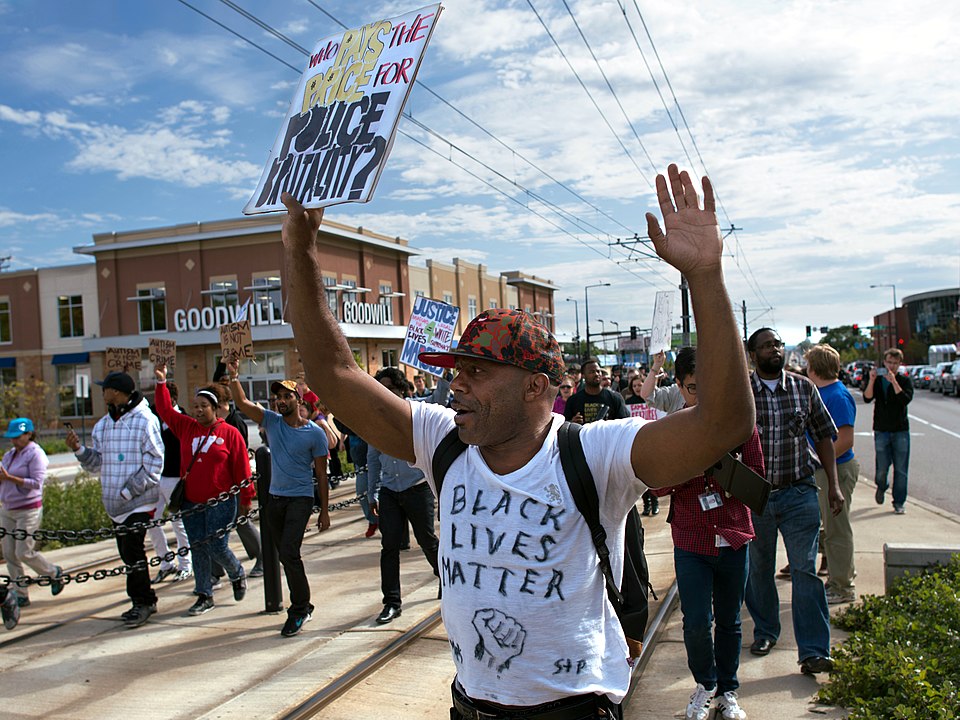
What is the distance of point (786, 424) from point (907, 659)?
1.46 metres

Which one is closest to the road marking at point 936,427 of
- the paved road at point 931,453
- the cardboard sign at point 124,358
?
the paved road at point 931,453

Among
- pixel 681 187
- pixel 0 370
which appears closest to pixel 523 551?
pixel 681 187

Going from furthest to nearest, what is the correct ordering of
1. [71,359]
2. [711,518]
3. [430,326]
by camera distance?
[71,359]
[430,326]
[711,518]

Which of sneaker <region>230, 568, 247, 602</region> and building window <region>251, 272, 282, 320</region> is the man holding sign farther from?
building window <region>251, 272, 282, 320</region>

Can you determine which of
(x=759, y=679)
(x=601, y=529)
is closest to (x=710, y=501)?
(x=759, y=679)

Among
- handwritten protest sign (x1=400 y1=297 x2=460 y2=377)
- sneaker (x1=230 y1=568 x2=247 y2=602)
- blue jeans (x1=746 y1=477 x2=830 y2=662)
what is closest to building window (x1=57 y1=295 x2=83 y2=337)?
handwritten protest sign (x1=400 y1=297 x2=460 y2=377)

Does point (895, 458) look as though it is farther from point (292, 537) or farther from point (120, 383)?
point (120, 383)

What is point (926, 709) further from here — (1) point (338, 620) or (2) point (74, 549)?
(2) point (74, 549)

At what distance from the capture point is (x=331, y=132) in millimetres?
3432

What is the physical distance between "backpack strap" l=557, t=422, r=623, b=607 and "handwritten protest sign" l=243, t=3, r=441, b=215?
4.29 feet

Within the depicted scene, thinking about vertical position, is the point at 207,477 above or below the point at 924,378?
above

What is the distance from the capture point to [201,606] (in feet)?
24.2

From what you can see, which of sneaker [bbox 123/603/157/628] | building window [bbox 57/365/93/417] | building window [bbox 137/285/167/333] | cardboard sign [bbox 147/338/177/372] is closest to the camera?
sneaker [bbox 123/603/157/628]

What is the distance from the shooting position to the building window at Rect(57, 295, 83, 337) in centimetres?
4553
